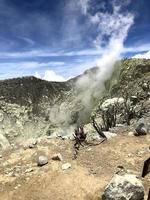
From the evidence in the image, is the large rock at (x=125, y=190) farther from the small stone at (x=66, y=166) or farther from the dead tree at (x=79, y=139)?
the dead tree at (x=79, y=139)

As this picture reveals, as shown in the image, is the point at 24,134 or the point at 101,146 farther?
the point at 24,134

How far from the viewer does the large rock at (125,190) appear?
927 centimetres

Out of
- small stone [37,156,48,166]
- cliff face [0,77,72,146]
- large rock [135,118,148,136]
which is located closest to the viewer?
small stone [37,156,48,166]

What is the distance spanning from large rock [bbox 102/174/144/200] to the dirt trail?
0.57 m

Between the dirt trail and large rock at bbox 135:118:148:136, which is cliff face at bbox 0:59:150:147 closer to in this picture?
large rock at bbox 135:118:148:136

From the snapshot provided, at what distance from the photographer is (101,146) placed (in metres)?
13.3

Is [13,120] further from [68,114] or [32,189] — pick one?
[32,189]

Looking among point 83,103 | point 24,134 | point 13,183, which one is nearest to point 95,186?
point 13,183

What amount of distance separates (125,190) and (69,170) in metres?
2.60

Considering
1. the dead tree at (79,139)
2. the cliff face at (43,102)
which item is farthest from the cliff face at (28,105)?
the dead tree at (79,139)

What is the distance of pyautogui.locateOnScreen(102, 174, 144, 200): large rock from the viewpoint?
9266 millimetres

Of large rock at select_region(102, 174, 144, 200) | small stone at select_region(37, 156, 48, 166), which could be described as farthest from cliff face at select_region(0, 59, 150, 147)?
large rock at select_region(102, 174, 144, 200)

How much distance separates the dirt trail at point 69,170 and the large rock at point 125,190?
57cm

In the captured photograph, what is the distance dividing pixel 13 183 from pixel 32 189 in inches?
32.9
